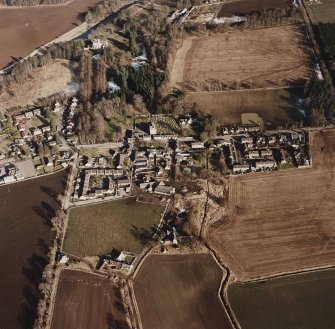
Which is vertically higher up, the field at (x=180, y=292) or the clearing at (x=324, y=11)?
the clearing at (x=324, y=11)

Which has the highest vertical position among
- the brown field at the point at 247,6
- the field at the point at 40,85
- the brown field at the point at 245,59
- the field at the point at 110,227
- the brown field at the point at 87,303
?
the brown field at the point at 247,6

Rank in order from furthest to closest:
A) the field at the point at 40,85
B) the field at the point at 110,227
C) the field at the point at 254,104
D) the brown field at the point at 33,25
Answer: the brown field at the point at 33,25 < the field at the point at 40,85 < the field at the point at 254,104 < the field at the point at 110,227

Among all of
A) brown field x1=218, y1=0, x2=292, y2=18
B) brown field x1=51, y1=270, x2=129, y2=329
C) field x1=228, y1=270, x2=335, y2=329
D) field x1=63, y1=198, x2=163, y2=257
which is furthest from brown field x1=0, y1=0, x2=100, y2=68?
field x1=228, y1=270, x2=335, y2=329

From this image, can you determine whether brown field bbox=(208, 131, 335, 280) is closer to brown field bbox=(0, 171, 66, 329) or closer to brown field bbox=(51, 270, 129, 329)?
brown field bbox=(51, 270, 129, 329)

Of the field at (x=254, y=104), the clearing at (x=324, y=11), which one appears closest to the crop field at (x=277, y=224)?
the field at (x=254, y=104)

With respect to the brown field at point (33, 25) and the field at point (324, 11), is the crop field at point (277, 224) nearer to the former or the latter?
the field at point (324, 11)

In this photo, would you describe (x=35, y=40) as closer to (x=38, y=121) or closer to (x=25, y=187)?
(x=38, y=121)
